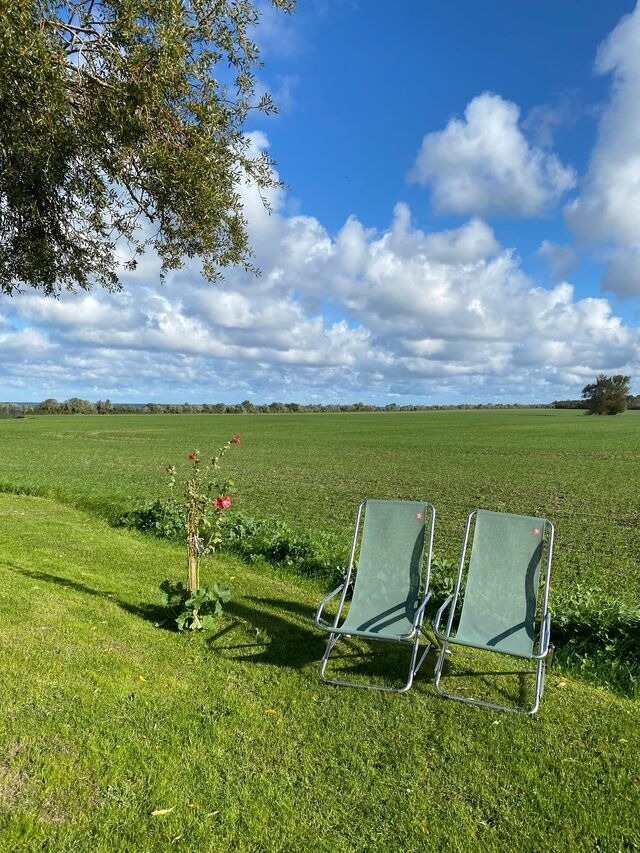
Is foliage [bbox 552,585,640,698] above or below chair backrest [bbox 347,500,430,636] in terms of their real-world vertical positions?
below

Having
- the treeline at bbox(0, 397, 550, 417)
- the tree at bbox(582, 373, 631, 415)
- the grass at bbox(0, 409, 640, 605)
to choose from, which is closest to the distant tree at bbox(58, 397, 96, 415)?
the treeline at bbox(0, 397, 550, 417)

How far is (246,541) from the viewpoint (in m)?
9.12

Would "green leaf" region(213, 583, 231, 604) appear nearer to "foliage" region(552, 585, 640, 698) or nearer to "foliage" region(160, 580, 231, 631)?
"foliage" region(160, 580, 231, 631)

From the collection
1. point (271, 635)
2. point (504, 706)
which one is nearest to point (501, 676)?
point (504, 706)

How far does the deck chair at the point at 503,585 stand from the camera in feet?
15.9

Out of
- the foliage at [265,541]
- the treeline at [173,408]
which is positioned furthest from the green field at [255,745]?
the treeline at [173,408]

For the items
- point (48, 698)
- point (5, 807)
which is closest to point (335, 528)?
point (48, 698)

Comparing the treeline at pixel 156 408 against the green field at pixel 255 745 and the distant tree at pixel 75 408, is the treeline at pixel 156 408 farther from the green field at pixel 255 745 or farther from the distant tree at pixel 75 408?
the green field at pixel 255 745

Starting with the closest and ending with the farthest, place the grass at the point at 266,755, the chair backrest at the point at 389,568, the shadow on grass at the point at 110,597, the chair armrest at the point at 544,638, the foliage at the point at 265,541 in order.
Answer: the grass at the point at 266,755, the chair armrest at the point at 544,638, the chair backrest at the point at 389,568, the shadow on grass at the point at 110,597, the foliage at the point at 265,541

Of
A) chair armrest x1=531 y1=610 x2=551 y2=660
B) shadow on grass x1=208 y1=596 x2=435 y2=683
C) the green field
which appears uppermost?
chair armrest x1=531 y1=610 x2=551 y2=660

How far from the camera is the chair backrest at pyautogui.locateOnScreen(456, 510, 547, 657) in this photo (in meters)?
4.88

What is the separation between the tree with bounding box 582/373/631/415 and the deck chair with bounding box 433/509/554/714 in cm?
12450

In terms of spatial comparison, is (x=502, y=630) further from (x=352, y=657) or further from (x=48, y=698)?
(x=48, y=698)

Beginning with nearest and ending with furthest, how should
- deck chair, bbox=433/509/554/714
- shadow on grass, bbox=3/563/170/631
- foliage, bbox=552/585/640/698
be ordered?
deck chair, bbox=433/509/554/714 → foliage, bbox=552/585/640/698 → shadow on grass, bbox=3/563/170/631
